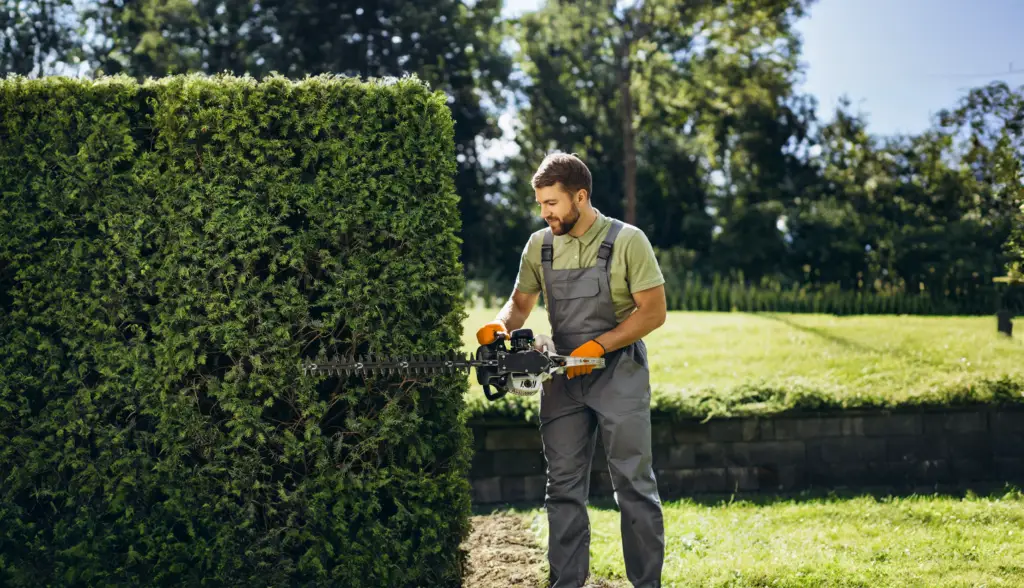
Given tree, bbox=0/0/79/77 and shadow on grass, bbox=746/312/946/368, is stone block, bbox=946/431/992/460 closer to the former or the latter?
shadow on grass, bbox=746/312/946/368

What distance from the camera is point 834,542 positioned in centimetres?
572

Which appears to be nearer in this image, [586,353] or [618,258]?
[586,353]

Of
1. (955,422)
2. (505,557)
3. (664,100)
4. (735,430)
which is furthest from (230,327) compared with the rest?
(664,100)

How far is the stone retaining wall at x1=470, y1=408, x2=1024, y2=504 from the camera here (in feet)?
23.7

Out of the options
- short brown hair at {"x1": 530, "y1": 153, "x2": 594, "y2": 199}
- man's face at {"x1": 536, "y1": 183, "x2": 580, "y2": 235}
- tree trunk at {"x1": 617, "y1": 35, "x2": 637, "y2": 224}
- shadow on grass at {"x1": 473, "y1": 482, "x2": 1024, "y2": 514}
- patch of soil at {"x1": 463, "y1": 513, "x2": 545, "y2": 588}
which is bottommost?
shadow on grass at {"x1": 473, "y1": 482, "x2": 1024, "y2": 514}

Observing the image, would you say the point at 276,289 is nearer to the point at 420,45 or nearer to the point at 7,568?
the point at 7,568

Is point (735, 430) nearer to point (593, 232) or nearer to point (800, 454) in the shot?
point (800, 454)

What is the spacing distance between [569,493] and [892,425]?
4235 mm

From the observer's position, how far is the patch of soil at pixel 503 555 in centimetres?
517

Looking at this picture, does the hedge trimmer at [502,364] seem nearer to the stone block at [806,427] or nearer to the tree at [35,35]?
the stone block at [806,427]

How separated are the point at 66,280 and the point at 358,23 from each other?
20583 mm

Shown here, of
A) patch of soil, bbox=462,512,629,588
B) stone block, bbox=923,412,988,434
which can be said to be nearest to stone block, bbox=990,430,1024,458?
stone block, bbox=923,412,988,434

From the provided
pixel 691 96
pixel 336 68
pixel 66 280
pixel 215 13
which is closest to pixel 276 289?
pixel 66 280

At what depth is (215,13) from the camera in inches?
945
